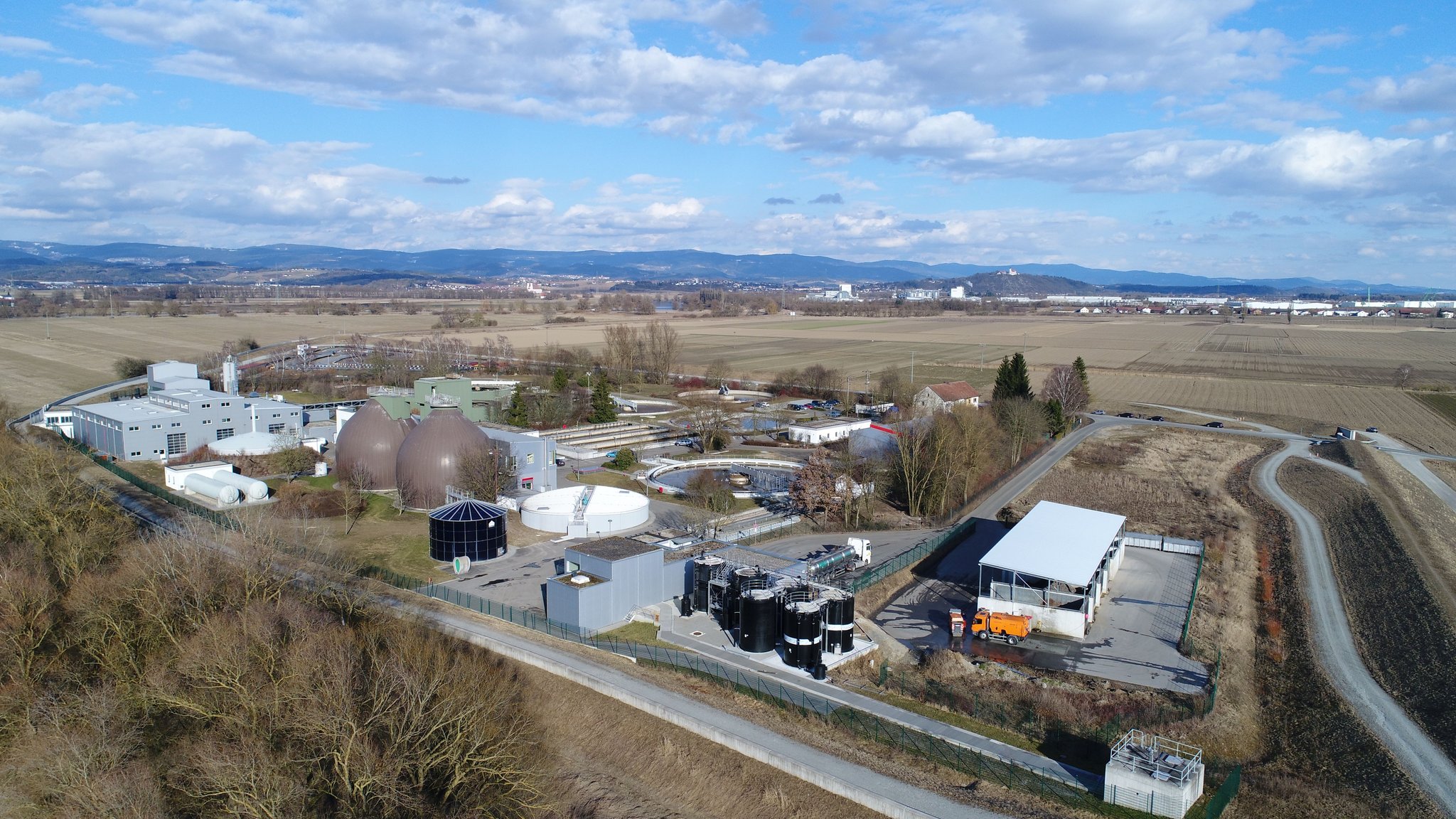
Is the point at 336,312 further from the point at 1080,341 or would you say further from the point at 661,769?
the point at 661,769

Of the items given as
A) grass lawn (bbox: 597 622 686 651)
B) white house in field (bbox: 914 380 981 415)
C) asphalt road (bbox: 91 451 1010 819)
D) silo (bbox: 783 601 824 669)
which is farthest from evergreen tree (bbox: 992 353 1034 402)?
asphalt road (bbox: 91 451 1010 819)

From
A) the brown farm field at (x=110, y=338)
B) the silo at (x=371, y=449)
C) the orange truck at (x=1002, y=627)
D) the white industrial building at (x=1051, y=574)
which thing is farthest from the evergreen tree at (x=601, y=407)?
the brown farm field at (x=110, y=338)

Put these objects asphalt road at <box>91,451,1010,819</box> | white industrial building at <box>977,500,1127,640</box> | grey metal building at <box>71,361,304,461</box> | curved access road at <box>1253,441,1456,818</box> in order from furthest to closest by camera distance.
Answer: grey metal building at <box>71,361,304,461</box>, white industrial building at <box>977,500,1127,640</box>, curved access road at <box>1253,441,1456,818</box>, asphalt road at <box>91,451,1010,819</box>

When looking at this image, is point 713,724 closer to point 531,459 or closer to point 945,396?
point 531,459

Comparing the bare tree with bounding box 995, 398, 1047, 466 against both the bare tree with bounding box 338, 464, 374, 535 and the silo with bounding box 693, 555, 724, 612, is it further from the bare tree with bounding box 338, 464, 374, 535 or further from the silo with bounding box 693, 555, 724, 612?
the bare tree with bounding box 338, 464, 374, 535

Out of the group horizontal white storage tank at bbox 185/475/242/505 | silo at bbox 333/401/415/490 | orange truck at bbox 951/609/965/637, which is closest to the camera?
orange truck at bbox 951/609/965/637

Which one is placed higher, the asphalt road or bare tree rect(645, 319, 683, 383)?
bare tree rect(645, 319, 683, 383)

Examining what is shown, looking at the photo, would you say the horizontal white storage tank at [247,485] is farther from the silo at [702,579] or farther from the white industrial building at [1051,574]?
the white industrial building at [1051,574]
